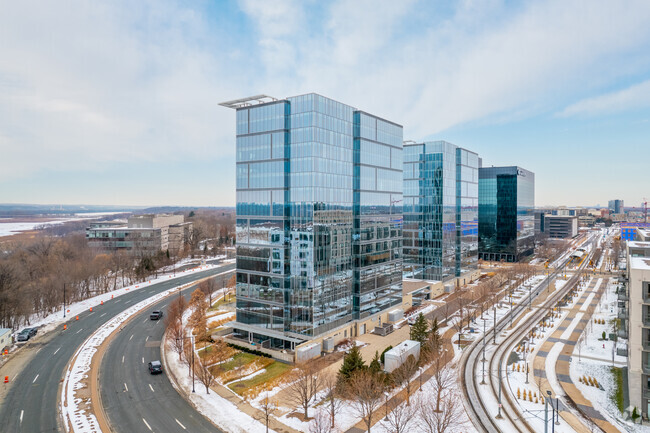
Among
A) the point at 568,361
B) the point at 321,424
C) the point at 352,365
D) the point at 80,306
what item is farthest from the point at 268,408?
the point at 80,306

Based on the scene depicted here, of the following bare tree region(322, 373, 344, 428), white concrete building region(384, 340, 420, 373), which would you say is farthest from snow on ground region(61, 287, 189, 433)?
white concrete building region(384, 340, 420, 373)

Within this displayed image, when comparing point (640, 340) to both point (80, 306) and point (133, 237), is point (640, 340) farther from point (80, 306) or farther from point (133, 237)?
point (133, 237)

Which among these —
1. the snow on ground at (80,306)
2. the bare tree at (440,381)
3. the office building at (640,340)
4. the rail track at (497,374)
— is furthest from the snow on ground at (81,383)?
the office building at (640,340)

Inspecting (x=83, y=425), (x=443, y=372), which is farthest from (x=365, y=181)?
(x=83, y=425)

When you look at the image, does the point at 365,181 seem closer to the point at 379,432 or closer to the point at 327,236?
the point at 327,236

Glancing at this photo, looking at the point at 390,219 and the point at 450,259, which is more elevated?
the point at 390,219

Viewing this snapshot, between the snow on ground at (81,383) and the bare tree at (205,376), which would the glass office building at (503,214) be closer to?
the snow on ground at (81,383)
